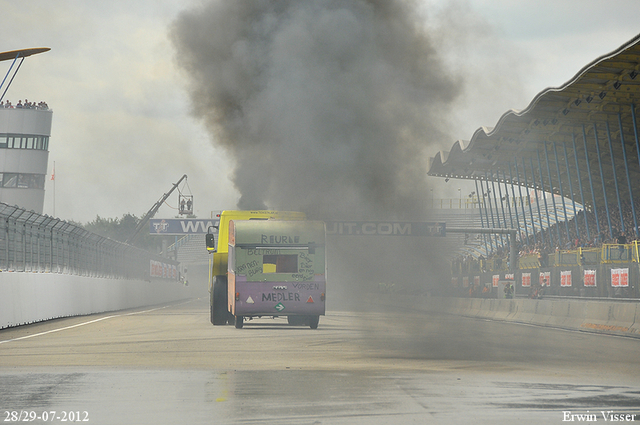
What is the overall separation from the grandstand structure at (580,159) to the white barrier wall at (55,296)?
53.8ft

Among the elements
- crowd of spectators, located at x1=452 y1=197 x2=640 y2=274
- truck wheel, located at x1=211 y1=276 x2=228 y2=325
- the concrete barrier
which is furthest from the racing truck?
crowd of spectators, located at x1=452 y1=197 x2=640 y2=274

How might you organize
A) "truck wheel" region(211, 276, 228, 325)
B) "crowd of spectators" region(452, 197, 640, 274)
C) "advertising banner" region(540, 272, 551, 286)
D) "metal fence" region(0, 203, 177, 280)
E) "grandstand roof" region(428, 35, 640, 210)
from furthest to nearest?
"crowd of spectators" region(452, 197, 640, 274)
"grandstand roof" region(428, 35, 640, 210)
"advertising banner" region(540, 272, 551, 286)
"truck wheel" region(211, 276, 228, 325)
"metal fence" region(0, 203, 177, 280)

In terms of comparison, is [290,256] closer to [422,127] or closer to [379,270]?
[422,127]

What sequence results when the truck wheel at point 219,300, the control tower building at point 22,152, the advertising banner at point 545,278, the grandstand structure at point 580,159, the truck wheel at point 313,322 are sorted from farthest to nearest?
the control tower building at point 22,152, the advertising banner at point 545,278, the grandstand structure at point 580,159, the truck wheel at point 219,300, the truck wheel at point 313,322

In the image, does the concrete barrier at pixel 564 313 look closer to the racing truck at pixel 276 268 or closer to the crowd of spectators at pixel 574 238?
the racing truck at pixel 276 268

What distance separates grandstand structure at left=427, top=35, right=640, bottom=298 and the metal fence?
659 inches

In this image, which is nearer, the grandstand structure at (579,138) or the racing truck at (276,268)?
the racing truck at (276,268)

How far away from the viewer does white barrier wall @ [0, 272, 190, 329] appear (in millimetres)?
20906

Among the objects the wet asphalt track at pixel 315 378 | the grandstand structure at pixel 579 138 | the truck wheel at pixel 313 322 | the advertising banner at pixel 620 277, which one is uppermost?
the grandstand structure at pixel 579 138

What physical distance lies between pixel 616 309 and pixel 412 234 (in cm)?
2812

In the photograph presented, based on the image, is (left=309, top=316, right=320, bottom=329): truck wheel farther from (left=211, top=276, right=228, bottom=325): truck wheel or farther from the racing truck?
(left=211, top=276, right=228, bottom=325): truck wheel

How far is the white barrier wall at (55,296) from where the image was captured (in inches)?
823

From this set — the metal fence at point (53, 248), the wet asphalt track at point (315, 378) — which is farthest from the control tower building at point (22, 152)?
the wet asphalt track at point (315, 378)

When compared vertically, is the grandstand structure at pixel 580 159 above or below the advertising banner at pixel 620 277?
above
